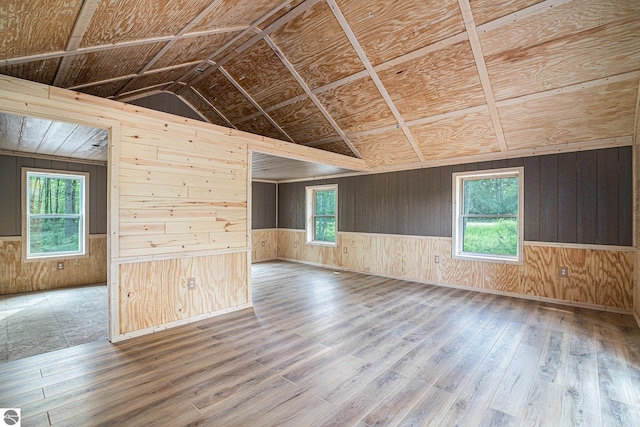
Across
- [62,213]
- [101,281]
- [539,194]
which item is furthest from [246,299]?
[539,194]

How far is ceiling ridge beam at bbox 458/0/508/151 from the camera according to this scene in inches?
115

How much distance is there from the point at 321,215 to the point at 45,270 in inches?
226

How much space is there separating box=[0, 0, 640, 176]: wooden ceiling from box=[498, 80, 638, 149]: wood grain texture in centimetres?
2

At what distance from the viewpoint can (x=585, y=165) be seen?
4.25 meters

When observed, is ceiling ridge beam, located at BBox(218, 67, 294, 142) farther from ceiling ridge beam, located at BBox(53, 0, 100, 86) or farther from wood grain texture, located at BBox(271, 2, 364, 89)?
ceiling ridge beam, located at BBox(53, 0, 100, 86)

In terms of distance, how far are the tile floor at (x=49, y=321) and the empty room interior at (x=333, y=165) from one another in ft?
0.13

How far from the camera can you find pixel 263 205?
28.0 feet

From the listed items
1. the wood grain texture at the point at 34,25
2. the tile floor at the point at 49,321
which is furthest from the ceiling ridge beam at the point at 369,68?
the tile floor at the point at 49,321

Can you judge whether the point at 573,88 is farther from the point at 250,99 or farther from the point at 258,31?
the point at 250,99

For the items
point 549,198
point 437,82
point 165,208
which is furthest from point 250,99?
point 549,198

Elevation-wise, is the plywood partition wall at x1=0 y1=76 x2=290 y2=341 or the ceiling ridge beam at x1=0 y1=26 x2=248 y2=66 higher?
the ceiling ridge beam at x1=0 y1=26 x2=248 y2=66

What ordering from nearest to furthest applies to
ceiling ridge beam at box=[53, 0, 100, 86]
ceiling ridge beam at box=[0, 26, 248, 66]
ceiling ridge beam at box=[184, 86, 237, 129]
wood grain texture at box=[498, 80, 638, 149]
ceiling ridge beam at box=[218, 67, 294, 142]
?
ceiling ridge beam at box=[53, 0, 100, 86], ceiling ridge beam at box=[0, 26, 248, 66], wood grain texture at box=[498, 80, 638, 149], ceiling ridge beam at box=[218, 67, 294, 142], ceiling ridge beam at box=[184, 86, 237, 129]

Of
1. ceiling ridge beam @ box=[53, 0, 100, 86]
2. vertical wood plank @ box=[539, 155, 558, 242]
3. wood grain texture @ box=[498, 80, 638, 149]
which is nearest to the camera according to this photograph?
ceiling ridge beam @ box=[53, 0, 100, 86]

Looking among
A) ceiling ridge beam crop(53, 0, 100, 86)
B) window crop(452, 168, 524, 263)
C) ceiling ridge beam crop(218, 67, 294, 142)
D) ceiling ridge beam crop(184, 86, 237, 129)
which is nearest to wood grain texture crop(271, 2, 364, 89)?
ceiling ridge beam crop(218, 67, 294, 142)
